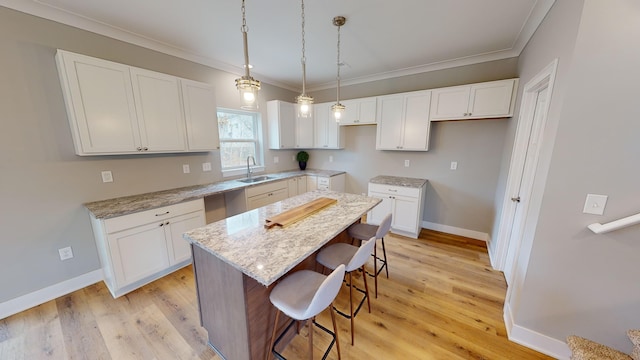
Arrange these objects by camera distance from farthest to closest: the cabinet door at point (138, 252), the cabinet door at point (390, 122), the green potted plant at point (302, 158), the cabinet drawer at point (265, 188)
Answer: the green potted plant at point (302, 158), the cabinet door at point (390, 122), the cabinet drawer at point (265, 188), the cabinet door at point (138, 252)

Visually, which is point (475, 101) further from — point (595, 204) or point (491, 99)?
point (595, 204)

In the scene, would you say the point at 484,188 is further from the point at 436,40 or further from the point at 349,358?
the point at 349,358

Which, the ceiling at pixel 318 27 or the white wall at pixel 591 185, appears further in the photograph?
the ceiling at pixel 318 27

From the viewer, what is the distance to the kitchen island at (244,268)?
117 centimetres

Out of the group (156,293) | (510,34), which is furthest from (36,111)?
(510,34)

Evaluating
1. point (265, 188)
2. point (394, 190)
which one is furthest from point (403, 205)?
point (265, 188)

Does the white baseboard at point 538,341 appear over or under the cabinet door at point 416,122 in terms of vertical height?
under

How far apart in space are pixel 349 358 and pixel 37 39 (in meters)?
3.67

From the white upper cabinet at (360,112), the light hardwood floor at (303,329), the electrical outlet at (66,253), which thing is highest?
the white upper cabinet at (360,112)

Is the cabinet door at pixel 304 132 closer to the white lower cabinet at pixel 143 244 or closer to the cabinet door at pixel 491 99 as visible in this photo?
the white lower cabinet at pixel 143 244

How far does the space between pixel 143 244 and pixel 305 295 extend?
1928 mm

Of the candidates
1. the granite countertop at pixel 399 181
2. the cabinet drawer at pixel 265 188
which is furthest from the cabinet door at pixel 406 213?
the cabinet drawer at pixel 265 188

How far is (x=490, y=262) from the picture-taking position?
269 cm

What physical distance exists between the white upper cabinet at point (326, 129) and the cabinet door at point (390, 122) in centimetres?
81
